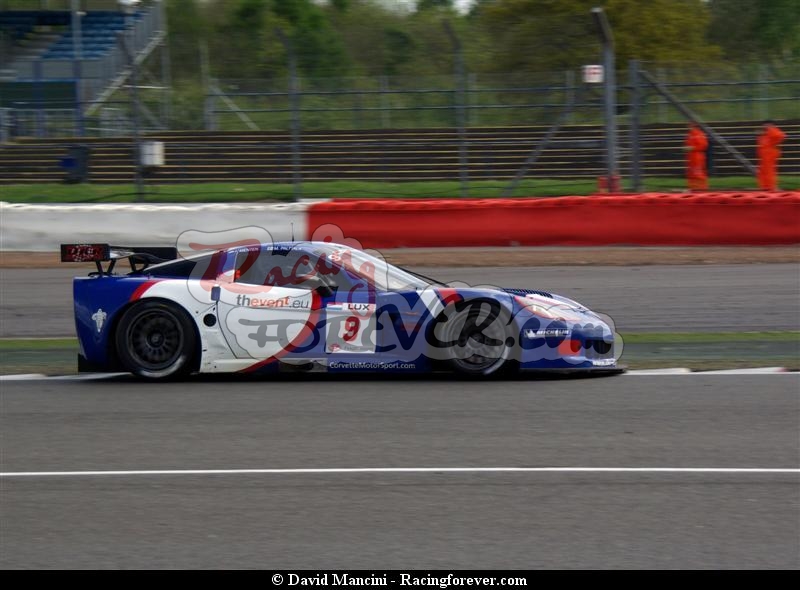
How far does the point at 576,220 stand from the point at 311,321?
9.20 m

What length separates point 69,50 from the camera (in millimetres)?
38562

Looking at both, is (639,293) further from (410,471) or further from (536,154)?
(410,471)

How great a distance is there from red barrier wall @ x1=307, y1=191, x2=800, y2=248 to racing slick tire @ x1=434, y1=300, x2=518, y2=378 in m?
8.60

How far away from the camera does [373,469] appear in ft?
20.1

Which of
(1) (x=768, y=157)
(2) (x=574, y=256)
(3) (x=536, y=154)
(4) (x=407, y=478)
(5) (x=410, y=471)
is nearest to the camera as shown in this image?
(4) (x=407, y=478)

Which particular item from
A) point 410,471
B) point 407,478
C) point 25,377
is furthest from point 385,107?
point 407,478

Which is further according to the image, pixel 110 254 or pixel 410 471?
pixel 110 254

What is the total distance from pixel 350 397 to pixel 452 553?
3.57 metres

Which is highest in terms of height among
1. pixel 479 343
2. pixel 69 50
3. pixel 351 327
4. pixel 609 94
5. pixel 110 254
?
pixel 69 50

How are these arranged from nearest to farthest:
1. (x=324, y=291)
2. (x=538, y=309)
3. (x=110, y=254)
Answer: (x=538, y=309) < (x=324, y=291) < (x=110, y=254)

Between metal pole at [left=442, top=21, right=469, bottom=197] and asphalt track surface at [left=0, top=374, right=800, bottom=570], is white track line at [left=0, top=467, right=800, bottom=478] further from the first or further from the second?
metal pole at [left=442, top=21, right=469, bottom=197]

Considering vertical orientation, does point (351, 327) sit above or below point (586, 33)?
below

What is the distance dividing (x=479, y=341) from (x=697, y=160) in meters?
13.1

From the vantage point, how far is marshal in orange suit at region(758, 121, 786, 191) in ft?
64.4
